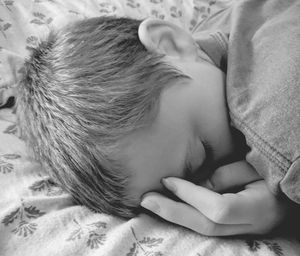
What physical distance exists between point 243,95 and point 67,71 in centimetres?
28

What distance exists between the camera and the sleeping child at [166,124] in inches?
23.9

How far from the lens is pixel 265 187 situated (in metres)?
0.66

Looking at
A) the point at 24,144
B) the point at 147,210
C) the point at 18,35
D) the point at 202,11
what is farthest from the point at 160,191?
the point at 202,11

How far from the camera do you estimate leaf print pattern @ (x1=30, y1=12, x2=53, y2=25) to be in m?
1.08

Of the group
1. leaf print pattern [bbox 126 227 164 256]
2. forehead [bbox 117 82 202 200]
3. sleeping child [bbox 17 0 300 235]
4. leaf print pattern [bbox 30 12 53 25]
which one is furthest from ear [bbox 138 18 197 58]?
leaf print pattern [bbox 30 12 53 25]

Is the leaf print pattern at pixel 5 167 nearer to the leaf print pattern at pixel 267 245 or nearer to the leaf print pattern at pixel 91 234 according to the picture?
the leaf print pattern at pixel 91 234

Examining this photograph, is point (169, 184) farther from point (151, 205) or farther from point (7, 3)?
point (7, 3)

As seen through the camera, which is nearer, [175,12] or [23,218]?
[23,218]

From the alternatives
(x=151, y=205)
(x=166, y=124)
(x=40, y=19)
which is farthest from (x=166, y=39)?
(x=40, y=19)

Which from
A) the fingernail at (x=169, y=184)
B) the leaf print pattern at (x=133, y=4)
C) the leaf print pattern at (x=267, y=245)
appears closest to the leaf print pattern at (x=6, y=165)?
the fingernail at (x=169, y=184)

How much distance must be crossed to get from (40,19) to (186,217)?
28.7 inches

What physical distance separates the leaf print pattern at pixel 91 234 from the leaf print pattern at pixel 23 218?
6cm

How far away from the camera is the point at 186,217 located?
2.01 ft

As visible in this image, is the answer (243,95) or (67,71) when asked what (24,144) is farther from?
(243,95)
